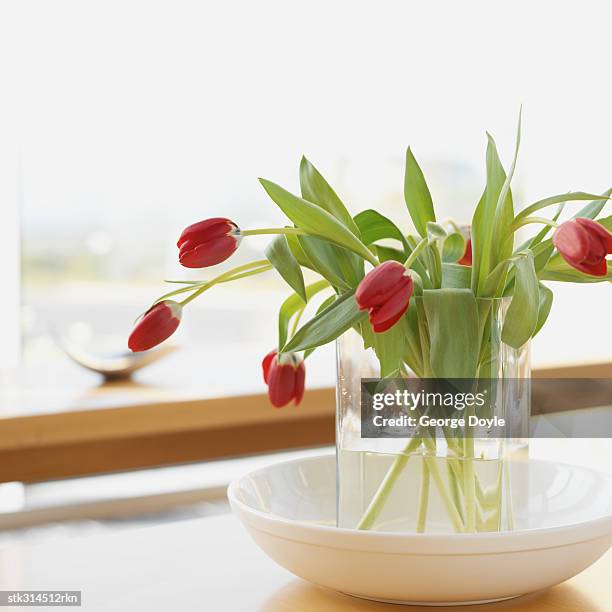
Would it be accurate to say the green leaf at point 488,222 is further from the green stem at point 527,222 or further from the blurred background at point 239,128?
the blurred background at point 239,128

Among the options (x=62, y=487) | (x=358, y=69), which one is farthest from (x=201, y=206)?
(x=62, y=487)

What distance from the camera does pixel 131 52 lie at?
2.52m

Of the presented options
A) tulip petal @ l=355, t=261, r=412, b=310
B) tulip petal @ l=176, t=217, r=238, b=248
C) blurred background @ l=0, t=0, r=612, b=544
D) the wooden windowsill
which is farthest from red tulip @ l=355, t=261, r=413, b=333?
blurred background @ l=0, t=0, r=612, b=544

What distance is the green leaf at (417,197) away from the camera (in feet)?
2.13

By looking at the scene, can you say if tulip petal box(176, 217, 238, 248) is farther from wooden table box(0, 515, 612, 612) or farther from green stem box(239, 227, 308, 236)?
wooden table box(0, 515, 612, 612)

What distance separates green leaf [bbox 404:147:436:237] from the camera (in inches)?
25.5

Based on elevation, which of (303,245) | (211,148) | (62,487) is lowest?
(62,487)

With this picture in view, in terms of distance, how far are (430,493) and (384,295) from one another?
157mm

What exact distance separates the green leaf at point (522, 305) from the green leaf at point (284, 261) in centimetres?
13

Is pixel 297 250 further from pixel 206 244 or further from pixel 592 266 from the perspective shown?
pixel 592 266

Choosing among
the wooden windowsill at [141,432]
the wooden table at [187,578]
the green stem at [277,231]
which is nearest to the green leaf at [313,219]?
the green stem at [277,231]

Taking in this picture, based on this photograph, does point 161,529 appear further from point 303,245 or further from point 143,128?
point 143,128

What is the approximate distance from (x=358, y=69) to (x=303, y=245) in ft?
7.71

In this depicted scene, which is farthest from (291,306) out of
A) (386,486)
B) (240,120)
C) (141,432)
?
(240,120)
